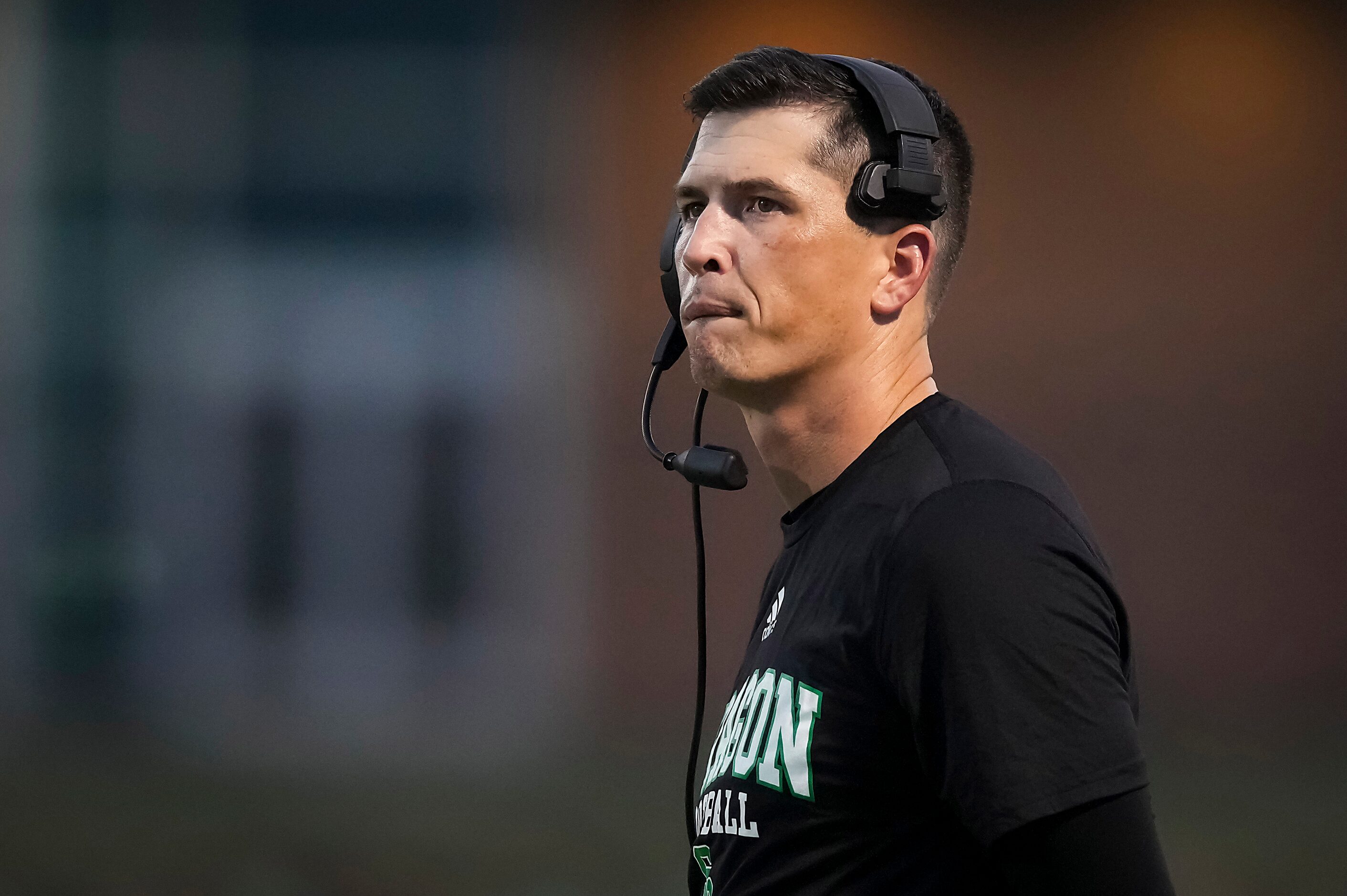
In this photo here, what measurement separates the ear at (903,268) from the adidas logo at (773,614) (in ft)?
0.73

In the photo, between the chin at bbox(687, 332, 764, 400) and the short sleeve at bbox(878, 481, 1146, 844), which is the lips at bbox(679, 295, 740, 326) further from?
the short sleeve at bbox(878, 481, 1146, 844)

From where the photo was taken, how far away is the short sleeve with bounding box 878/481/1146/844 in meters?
0.63

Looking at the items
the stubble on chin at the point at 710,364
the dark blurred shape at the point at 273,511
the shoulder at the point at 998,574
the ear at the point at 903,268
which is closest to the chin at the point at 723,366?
the stubble on chin at the point at 710,364

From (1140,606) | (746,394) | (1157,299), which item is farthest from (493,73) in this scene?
(746,394)

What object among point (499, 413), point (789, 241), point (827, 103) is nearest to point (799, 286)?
point (789, 241)

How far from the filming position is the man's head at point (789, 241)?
875 millimetres

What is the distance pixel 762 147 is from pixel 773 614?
0.35m

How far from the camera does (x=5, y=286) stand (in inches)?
109

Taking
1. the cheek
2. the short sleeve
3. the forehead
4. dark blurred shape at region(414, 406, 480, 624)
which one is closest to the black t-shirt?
the short sleeve

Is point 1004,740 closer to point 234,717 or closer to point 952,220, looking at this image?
point 952,220

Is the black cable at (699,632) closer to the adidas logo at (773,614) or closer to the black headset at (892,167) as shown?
the black headset at (892,167)

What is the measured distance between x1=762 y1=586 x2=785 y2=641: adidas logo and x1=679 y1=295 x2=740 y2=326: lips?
209 mm

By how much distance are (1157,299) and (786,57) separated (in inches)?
78.3

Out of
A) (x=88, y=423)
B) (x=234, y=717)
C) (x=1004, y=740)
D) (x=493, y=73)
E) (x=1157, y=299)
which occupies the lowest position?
(x=234, y=717)
